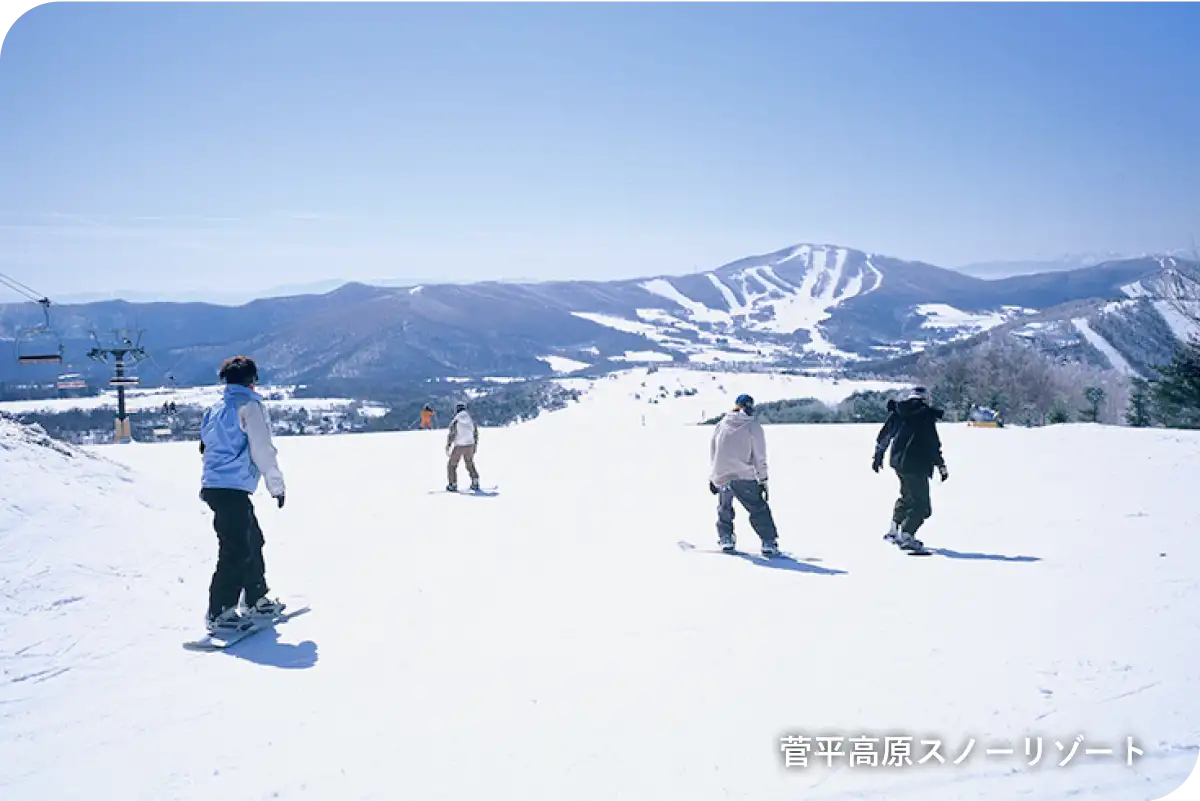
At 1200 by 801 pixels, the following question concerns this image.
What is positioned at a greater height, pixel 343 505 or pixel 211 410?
pixel 211 410

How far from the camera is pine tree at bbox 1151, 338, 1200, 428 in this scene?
3511 centimetres

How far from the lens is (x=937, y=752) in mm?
3902

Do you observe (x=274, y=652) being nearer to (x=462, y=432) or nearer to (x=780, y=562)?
(x=780, y=562)

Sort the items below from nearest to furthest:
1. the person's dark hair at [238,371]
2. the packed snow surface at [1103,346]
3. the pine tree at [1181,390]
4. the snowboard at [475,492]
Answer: the person's dark hair at [238,371] → the snowboard at [475,492] → the pine tree at [1181,390] → the packed snow surface at [1103,346]

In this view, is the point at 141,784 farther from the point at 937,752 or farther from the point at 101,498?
the point at 101,498

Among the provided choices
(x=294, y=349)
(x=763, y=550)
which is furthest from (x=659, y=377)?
(x=763, y=550)

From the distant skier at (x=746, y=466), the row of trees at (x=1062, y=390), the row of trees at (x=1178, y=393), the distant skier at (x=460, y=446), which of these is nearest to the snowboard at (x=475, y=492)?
the distant skier at (x=460, y=446)

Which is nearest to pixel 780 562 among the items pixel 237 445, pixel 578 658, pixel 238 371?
pixel 578 658

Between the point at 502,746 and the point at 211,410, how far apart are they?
3.78 meters

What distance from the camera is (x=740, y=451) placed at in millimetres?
8727

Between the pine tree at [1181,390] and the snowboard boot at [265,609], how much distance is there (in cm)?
4109

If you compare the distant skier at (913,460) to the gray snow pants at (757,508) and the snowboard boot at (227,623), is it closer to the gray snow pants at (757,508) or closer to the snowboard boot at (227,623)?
the gray snow pants at (757,508)

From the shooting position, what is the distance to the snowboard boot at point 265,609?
606cm

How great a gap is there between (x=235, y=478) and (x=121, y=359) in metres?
23.1
